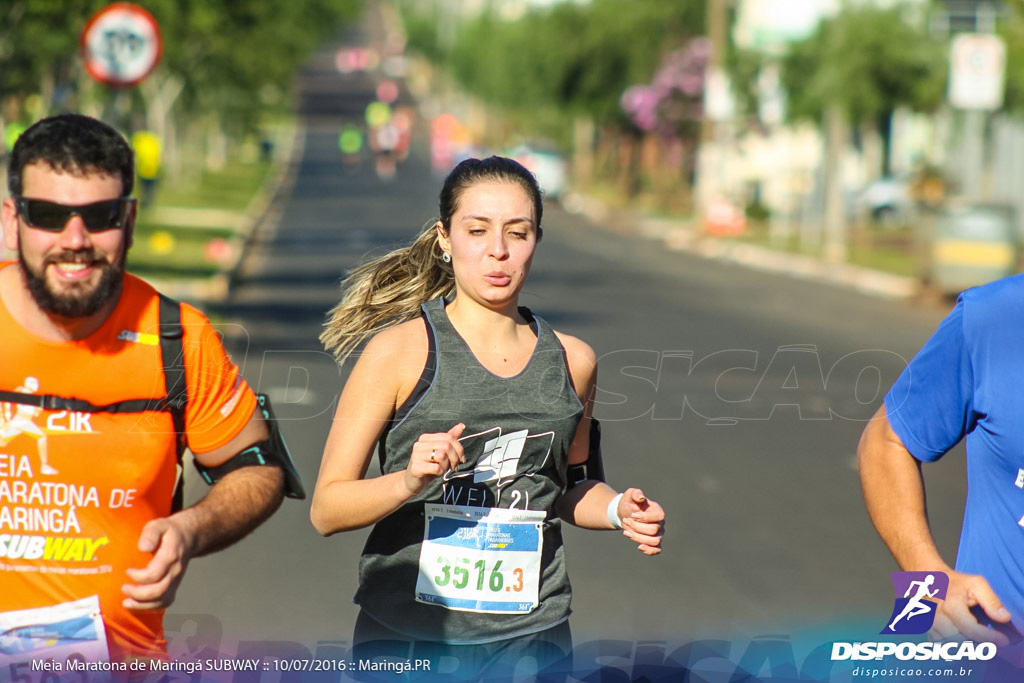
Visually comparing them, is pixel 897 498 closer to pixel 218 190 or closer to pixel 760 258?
pixel 760 258

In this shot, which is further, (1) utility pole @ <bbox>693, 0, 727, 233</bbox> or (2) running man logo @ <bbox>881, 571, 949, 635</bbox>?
(1) utility pole @ <bbox>693, 0, 727, 233</bbox>

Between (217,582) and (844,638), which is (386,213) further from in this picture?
(844,638)

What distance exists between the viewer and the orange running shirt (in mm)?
3227

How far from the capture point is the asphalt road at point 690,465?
667 centimetres

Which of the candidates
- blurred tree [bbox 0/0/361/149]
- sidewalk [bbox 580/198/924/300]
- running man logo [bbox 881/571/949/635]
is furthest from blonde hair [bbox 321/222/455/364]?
sidewalk [bbox 580/198/924/300]

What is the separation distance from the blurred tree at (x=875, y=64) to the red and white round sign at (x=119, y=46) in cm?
2224

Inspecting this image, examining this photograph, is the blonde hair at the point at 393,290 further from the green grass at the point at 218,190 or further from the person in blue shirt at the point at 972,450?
the green grass at the point at 218,190

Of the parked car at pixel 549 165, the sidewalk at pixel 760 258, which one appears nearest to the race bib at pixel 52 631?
the sidewalk at pixel 760 258

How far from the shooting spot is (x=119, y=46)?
553 inches

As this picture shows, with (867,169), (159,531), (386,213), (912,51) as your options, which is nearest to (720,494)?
(159,531)

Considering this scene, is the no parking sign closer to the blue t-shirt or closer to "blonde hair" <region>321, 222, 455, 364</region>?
"blonde hair" <region>321, 222, 455, 364</region>

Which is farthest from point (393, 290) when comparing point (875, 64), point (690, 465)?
point (875, 64)

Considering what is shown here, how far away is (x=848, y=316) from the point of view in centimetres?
2019

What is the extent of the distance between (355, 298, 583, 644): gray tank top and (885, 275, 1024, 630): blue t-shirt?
792mm
